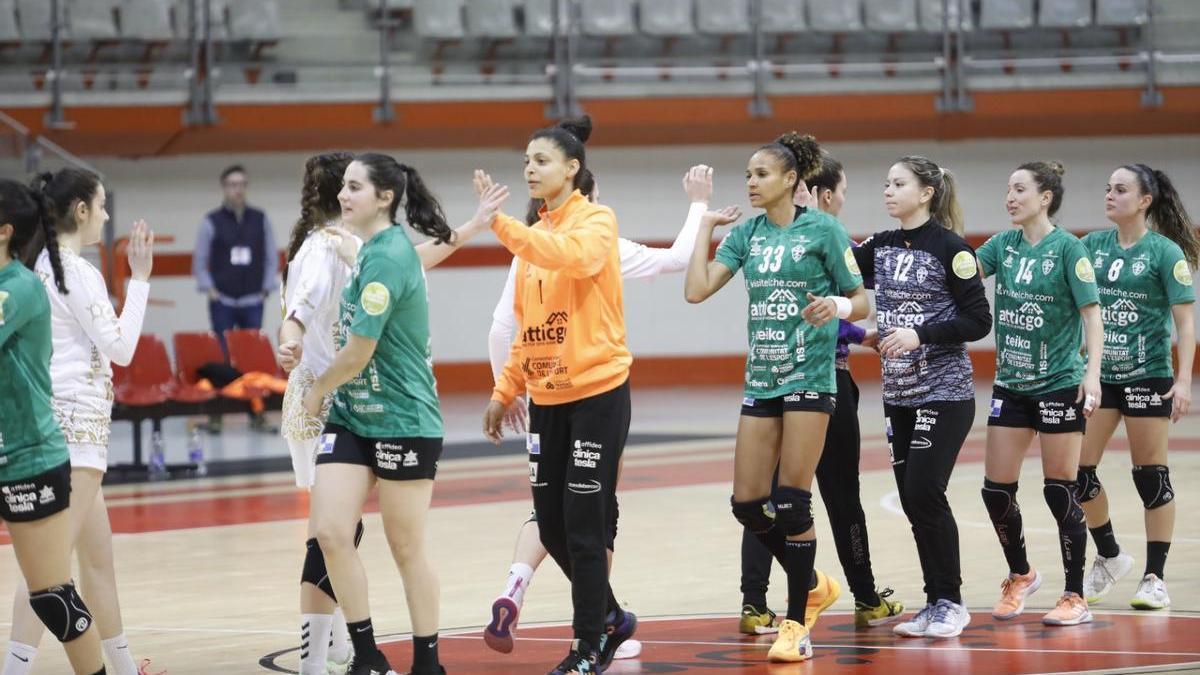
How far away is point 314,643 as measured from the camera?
5520mm

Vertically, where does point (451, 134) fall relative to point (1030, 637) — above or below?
above

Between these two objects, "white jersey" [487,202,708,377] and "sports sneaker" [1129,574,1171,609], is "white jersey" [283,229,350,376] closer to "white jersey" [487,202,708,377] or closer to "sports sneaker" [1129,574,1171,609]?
"white jersey" [487,202,708,377]

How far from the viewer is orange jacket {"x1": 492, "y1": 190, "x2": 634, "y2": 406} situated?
18.2 ft

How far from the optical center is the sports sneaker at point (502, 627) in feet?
19.4

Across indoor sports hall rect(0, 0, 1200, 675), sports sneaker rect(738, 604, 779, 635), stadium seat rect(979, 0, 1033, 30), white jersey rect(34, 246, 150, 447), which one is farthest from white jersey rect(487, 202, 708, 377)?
stadium seat rect(979, 0, 1033, 30)

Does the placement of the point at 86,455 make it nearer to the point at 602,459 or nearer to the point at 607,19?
the point at 602,459

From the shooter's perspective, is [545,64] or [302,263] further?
[545,64]

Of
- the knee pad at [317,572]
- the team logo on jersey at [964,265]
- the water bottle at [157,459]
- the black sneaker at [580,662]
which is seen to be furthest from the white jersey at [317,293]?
the water bottle at [157,459]

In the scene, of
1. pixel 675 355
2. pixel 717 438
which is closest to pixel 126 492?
pixel 717 438

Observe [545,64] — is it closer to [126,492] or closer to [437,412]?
[126,492]

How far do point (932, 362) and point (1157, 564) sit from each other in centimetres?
147

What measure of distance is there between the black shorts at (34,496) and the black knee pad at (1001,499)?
3.76 m

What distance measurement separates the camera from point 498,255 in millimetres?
20859

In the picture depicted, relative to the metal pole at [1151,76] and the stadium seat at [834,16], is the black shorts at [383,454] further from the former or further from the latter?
the metal pole at [1151,76]
